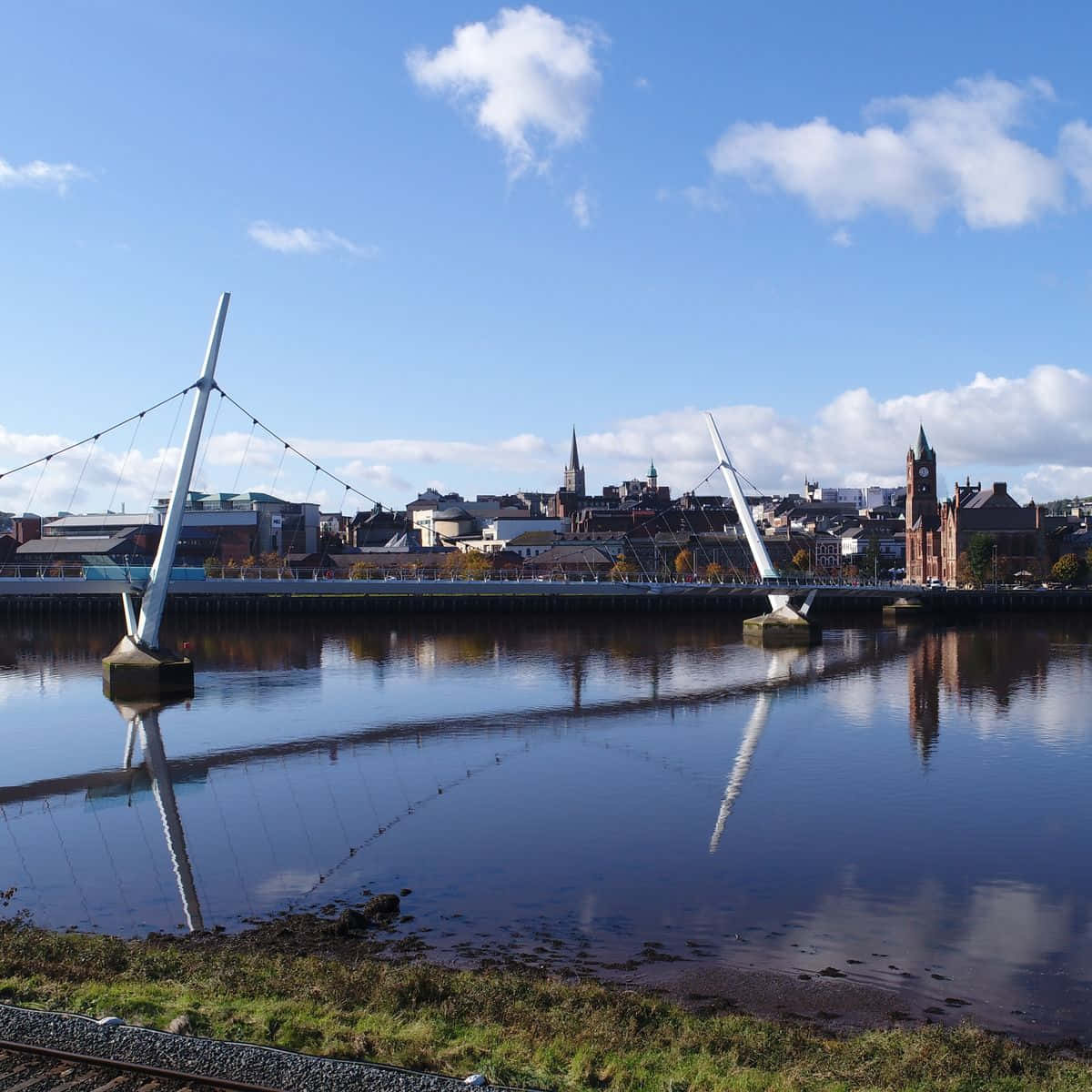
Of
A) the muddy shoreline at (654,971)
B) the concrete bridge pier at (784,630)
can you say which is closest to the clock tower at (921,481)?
the concrete bridge pier at (784,630)

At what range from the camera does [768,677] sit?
39.4m

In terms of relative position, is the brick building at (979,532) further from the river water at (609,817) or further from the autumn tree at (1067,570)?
the river water at (609,817)

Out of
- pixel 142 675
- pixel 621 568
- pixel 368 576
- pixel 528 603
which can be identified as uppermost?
pixel 621 568

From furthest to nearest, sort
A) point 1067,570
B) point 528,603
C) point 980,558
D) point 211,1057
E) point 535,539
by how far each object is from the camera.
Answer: point 535,539, point 980,558, point 1067,570, point 528,603, point 211,1057

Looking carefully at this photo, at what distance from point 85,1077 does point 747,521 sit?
53060mm

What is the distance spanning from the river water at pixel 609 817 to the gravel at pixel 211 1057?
4141 millimetres

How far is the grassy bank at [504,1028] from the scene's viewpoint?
27.2ft

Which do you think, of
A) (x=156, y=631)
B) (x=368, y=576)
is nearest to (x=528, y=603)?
(x=368, y=576)

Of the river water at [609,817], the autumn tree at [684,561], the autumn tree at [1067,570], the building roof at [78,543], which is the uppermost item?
the building roof at [78,543]

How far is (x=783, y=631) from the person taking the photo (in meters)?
53.7

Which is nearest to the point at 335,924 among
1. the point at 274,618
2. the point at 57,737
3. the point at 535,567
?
the point at 57,737

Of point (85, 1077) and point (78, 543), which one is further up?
point (78, 543)

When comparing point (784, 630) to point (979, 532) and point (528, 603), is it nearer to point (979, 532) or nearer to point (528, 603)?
point (528, 603)

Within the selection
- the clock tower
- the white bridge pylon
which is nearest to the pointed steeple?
the clock tower
